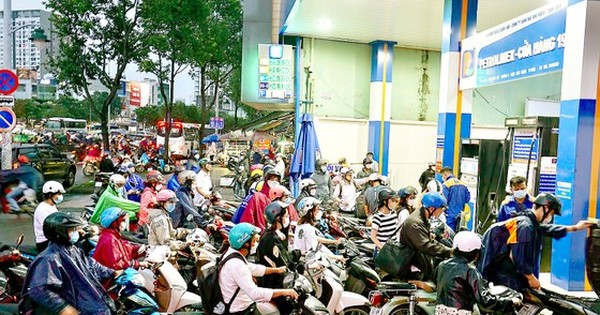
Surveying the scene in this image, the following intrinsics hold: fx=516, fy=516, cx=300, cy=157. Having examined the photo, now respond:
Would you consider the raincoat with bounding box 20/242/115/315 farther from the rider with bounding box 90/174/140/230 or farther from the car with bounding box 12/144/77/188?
the car with bounding box 12/144/77/188

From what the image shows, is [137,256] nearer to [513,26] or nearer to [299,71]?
[513,26]

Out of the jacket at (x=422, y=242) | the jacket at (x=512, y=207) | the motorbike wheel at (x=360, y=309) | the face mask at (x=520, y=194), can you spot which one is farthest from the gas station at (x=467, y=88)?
the motorbike wheel at (x=360, y=309)

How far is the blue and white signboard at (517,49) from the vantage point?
25.6 feet

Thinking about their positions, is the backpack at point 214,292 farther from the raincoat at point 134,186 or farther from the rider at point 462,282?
the raincoat at point 134,186

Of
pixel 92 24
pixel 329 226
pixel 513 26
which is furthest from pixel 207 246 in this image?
pixel 92 24

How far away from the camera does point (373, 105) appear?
18.9 m

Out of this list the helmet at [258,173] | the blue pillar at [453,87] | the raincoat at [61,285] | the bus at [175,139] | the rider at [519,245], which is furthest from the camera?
the bus at [175,139]

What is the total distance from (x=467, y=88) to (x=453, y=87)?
14.7 inches

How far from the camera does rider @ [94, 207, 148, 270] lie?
5430mm

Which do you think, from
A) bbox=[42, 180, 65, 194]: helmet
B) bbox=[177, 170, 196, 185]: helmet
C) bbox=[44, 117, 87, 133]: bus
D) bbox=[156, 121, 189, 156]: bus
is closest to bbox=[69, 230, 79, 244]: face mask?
bbox=[42, 180, 65, 194]: helmet

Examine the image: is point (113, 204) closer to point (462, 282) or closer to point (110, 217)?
point (110, 217)

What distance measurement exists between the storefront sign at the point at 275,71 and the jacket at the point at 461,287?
15448mm

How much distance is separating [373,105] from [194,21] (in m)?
11.0

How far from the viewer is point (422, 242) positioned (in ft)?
17.4
